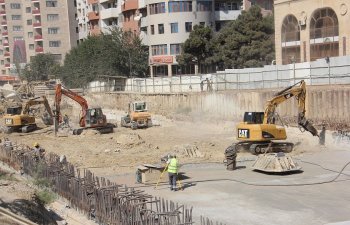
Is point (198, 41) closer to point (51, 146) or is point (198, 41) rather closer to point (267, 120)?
point (51, 146)

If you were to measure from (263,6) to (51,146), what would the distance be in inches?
1813

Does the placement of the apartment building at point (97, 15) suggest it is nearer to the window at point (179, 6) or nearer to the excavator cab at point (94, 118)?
the window at point (179, 6)

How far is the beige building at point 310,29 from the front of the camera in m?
44.5

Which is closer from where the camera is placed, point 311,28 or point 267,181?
point 267,181

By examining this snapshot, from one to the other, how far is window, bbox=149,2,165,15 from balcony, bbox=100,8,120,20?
13.9m

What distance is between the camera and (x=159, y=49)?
6981 cm

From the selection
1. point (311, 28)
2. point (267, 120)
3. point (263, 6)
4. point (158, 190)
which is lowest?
point (158, 190)

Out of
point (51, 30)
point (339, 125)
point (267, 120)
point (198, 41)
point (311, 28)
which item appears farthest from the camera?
point (51, 30)

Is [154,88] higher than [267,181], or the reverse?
[154,88]

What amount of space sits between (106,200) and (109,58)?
52.4 metres

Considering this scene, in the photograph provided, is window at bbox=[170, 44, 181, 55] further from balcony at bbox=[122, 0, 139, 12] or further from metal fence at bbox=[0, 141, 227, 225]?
metal fence at bbox=[0, 141, 227, 225]

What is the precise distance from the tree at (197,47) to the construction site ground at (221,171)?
66.7ft

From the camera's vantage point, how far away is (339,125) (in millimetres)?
31438

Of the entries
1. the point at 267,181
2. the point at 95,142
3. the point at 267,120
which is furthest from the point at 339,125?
the point at 95,142
